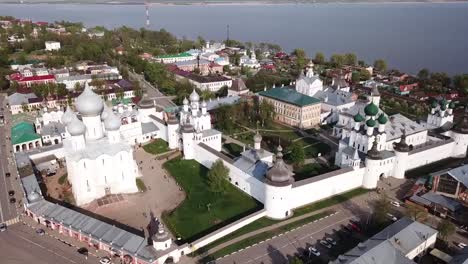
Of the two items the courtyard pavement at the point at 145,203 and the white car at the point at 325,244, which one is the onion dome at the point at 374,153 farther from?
the courtyard pavement at the point at 145,203

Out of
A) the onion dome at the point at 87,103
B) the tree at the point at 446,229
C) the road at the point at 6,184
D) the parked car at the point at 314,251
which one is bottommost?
the road at the point at 6,184

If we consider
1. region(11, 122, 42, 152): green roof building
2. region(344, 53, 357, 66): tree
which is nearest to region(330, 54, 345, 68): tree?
region(344, 53, 357, 66): tree

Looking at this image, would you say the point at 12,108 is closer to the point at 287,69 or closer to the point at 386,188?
the point at 386,188

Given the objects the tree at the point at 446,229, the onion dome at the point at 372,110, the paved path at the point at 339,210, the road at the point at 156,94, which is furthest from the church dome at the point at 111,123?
the road at the point at 156,94

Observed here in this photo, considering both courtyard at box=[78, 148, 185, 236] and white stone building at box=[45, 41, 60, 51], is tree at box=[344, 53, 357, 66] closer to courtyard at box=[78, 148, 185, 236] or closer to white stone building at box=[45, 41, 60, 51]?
courtyard at box=[78, 148, 185, 236]

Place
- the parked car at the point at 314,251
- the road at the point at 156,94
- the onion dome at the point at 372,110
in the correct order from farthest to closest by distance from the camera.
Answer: the road at the point at 156,94 < the onion dome at the point at 372,110 < the parked car at the point at 314,251

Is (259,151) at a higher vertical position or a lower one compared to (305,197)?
higher

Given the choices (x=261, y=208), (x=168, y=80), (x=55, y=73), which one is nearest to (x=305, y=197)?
(x=261, y=208)
